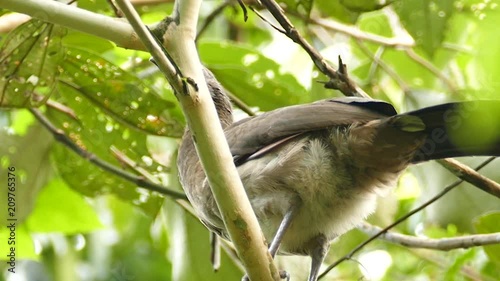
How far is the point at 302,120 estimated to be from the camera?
2.56 m

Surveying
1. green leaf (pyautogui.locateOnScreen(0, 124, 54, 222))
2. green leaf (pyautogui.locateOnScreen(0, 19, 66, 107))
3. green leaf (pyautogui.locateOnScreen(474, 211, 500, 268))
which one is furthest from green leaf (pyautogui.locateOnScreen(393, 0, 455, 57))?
green leaf (pyautogui.locateOnScreen(0, 124, 54, 222))

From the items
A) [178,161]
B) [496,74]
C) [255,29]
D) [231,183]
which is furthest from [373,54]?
[496,74]

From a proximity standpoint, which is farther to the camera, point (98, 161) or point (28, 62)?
point (98, 161)

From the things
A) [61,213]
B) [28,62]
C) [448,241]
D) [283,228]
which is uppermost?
[28,62]

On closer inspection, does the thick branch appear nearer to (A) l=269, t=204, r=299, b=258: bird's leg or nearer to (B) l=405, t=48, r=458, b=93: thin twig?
→ (A) l=269, t=204, r=299, b=258: bird's leg

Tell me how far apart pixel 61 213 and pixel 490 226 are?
6.98 feet

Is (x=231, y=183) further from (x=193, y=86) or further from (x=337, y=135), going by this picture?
(x=337, y=135)

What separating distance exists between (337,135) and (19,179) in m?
1.67

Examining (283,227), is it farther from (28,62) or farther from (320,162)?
(28,62)

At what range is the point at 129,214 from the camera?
4.98 meters

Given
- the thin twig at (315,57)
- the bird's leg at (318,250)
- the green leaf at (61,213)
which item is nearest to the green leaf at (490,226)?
the bird's leg at (318,250)

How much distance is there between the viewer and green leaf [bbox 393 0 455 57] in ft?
8.90

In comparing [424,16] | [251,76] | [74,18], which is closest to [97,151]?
[251,76]

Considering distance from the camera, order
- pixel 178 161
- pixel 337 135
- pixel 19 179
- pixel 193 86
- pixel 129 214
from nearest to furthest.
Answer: pixel 193 86 → pixel 337 135 → pixel 178 161 → pixel 19 179 → pixel 129 214
